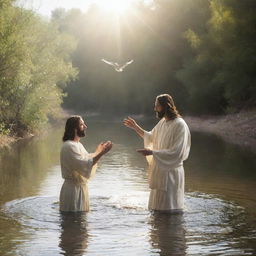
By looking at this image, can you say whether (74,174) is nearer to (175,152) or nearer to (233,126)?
(175,152)

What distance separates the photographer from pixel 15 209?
11.9 metres

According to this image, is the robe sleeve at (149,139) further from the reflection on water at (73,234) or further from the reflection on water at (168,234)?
the reflection on water at (73,234)

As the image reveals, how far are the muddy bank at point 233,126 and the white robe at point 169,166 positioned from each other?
1376 cm

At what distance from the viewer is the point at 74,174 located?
10.8 metres

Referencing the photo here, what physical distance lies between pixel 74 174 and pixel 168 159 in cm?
166

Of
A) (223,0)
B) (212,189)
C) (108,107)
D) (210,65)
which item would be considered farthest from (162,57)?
(212,189)

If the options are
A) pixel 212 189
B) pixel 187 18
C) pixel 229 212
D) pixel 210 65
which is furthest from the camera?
pixel 187 18

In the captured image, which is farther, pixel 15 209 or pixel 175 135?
pixel 15 209

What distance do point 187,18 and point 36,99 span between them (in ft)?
77.6

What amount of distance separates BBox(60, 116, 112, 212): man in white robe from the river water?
0.28 m

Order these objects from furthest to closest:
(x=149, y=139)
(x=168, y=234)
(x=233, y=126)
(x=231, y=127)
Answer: (x=231, y=127) < (x=233, y=126) < (x=149, y=139) < (x=168, y=234)

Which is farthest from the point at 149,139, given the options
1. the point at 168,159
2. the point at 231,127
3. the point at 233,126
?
the point at 231,127

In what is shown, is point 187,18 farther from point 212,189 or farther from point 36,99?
point 212,189

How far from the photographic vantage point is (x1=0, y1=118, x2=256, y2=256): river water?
8.91 meters
